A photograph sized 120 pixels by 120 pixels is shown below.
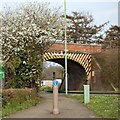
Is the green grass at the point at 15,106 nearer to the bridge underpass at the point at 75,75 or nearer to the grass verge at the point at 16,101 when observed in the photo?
the grass verge at the point at 16,101

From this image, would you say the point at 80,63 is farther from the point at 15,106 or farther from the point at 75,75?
the point at 15,106

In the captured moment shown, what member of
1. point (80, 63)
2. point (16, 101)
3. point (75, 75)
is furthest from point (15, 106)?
point (75, 75)

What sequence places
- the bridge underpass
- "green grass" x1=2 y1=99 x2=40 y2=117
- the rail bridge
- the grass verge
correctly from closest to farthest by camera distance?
"green grass" x1=2 y1=99 x2=40 y2=117 → the grass verge → the rail bridge → the bridge underpass

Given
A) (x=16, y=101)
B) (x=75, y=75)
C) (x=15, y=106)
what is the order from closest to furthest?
(x=15, y=106)
(x=16, y=101)
(x=75, y=75)

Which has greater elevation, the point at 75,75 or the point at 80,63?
the point at 80,63

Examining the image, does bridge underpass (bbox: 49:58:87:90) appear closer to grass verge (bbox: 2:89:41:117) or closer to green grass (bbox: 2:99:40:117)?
grass verge (bbox: 2:89:41:117)

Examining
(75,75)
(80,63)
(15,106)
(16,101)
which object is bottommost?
(15,106)

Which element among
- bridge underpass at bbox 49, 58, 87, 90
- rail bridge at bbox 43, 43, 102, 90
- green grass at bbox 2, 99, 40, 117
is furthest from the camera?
bridge underpass at bbox 49, 58, 87, 90

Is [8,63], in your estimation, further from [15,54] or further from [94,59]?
[94,59]

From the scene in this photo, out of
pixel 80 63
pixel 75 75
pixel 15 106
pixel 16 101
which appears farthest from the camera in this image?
pixel 75 75

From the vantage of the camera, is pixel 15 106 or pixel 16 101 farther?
pixel 16 101

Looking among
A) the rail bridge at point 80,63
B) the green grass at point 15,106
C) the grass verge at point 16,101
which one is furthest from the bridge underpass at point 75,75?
the green grass at point 15,106

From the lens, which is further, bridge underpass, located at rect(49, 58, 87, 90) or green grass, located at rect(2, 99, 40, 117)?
bridge underpass, located at rect(49, 58, 87, 90)

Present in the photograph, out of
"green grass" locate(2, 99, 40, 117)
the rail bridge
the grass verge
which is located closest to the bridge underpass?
the rail bridge
